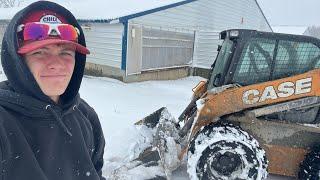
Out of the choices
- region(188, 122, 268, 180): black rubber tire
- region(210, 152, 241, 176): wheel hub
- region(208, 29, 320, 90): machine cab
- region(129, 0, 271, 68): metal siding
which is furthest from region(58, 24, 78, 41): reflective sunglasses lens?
region(129, 0, 271, 68): metal siding

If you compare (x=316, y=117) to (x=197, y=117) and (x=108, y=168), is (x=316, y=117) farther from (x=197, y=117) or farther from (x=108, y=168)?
(x=108, y=168)

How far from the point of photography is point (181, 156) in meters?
5.17

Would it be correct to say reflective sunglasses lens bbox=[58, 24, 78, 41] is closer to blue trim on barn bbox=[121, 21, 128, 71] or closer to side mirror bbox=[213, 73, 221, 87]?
side mirror bbox=[213, 73, 221, 87]

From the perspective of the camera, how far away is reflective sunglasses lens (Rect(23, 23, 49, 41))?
1620mm

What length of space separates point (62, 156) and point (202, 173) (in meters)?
3.23

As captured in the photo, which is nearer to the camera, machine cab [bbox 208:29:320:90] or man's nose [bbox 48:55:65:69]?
man's nose [bbox 48:55:65:69]

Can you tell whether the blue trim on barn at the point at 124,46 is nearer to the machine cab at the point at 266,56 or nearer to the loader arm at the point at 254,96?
the machine cab at the point at 266,56

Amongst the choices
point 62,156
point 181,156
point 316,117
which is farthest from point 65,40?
point 316,117

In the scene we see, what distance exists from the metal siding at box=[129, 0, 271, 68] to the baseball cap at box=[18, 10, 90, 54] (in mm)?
12295

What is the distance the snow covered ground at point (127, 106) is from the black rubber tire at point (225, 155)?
1.81 feet

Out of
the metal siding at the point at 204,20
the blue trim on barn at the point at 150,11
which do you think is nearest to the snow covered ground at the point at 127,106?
the metal siding at the point at 204,20

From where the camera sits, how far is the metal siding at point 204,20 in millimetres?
15749

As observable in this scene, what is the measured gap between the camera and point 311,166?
4.82m

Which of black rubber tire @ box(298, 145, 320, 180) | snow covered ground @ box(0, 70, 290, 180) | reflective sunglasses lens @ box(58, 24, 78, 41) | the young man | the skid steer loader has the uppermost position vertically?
reflective sunglasses lens @ box(58, 24, 78, 41)
